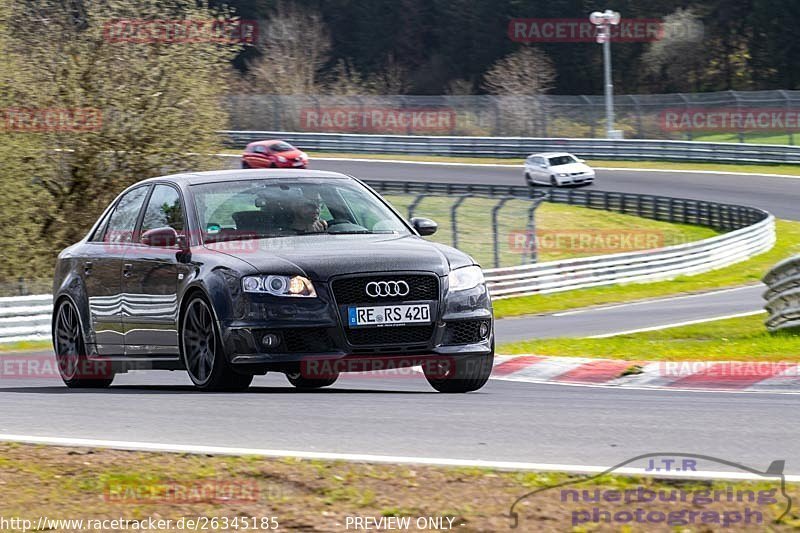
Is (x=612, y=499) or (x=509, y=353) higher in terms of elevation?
(x=612, y=499)

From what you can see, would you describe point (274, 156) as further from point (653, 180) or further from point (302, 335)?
point (302, 335)

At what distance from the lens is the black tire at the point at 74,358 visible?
10.4 meters

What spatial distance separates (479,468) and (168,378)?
22.3ft

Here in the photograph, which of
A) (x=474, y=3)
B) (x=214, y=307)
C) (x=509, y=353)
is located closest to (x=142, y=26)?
(x=509, y=353)

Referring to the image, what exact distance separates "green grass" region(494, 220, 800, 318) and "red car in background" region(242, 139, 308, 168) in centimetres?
1817

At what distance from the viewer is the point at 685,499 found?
500 centimetres

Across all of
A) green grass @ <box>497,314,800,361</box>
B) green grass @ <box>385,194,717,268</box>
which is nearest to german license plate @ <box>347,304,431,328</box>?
green grass @ <box>497,314,800,361</box>

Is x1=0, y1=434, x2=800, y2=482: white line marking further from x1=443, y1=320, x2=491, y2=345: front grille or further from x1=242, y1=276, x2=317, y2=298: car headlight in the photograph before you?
x1=443, y1=320, x2=491, y2=345: front grille

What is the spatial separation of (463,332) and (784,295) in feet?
23.6

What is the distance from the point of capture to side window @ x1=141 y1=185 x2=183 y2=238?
9.48 m

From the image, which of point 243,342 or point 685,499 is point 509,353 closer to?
point 243,342

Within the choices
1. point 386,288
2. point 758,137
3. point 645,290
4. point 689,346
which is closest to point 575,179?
point 758,137

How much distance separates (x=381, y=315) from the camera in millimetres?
8375

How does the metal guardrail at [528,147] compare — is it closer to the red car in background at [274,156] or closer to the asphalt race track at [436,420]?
the red car in background at [274,156]
